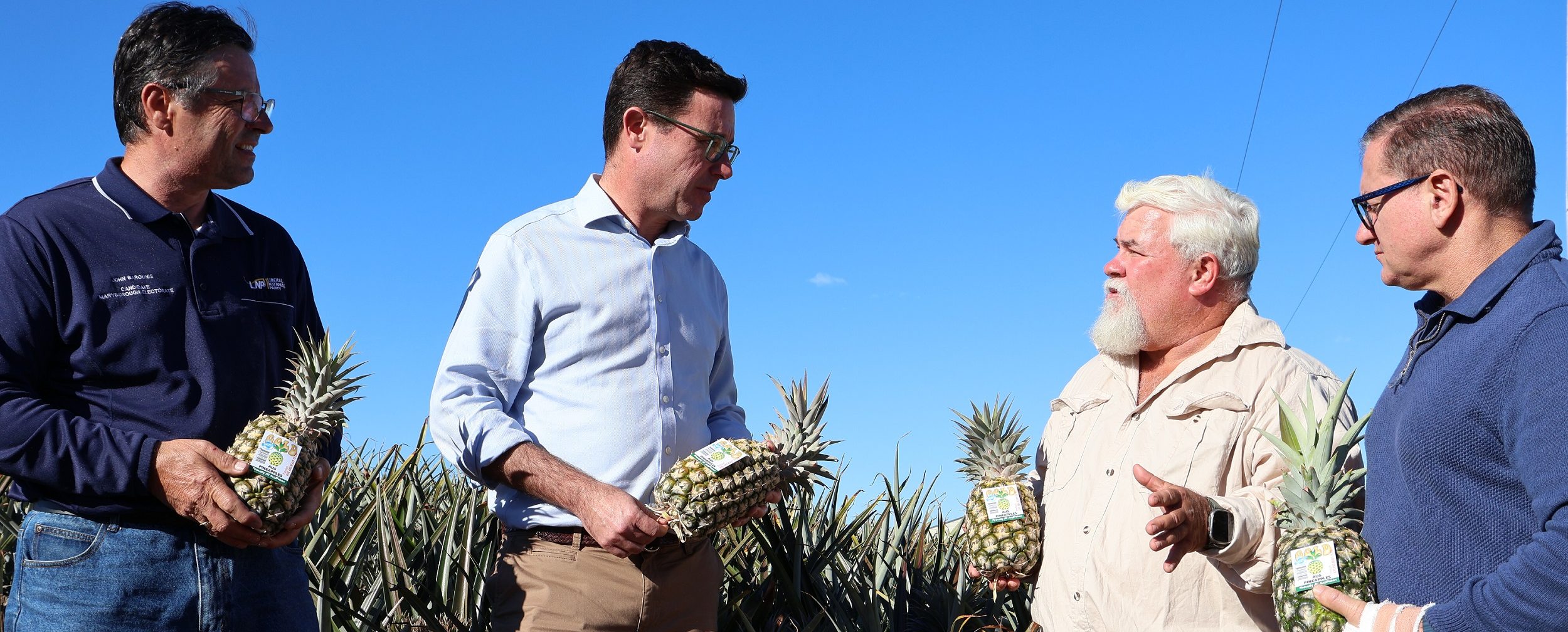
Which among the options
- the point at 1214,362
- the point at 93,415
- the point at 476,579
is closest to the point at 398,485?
the point at 476,579

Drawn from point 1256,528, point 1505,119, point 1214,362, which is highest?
point 1505,119

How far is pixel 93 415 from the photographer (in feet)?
10.3

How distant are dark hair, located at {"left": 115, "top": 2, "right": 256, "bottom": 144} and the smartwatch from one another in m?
3.19

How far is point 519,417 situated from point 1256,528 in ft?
7.49

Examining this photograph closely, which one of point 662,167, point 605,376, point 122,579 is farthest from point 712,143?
point 122,579

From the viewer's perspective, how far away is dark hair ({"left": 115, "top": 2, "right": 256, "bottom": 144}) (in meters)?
3.36

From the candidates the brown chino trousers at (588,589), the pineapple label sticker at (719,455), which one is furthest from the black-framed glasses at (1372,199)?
the brown chino trousers at (588,589)

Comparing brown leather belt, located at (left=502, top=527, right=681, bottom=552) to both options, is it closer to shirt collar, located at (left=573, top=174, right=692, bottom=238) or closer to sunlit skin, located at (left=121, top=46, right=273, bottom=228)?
shirt collar, located at (left=573, top=174, right=692, bottom=238)

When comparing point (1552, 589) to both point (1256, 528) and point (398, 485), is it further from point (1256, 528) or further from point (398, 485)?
point (398, 485)

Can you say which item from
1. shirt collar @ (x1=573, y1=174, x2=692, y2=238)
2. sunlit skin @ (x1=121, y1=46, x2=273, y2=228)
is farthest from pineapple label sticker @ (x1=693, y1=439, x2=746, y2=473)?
sunlit skin @ (x1=121, y1=46, x2=273, y2=228)

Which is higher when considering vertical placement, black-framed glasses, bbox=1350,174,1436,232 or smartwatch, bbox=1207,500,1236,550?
black-framed glasses, bbox=1350,174,1436,232

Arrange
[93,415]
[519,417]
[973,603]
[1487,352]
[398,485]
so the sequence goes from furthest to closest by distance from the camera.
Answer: [398,485] < [973,603] < [519,417] < [93,415] < [1487,352]

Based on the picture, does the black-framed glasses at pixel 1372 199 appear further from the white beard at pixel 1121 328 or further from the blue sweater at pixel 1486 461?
the white beard at pixel 1121 328

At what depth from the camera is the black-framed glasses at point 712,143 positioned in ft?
13.1
